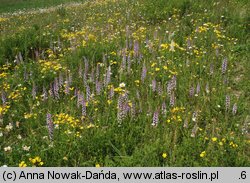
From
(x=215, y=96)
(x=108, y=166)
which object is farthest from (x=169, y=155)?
(x=215, y=96)

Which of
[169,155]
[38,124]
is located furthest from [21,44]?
[169,155]

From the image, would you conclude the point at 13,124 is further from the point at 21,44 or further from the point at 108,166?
the point at 21,44

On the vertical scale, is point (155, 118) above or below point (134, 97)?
above

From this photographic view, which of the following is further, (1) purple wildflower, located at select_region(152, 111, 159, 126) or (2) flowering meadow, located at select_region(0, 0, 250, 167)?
(1) purple wildflower, located at select_region(152, 111, 159, 126)

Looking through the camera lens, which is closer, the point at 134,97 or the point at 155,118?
the point at 155,118

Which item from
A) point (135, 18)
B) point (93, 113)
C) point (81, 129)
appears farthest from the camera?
point (135, 18)

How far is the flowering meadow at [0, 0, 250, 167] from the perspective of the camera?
16.4ft

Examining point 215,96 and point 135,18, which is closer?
point 215,96

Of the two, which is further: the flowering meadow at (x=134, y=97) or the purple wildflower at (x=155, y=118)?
the purple wildflower at (x=155, y=118)

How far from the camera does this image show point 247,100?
620 centimetres

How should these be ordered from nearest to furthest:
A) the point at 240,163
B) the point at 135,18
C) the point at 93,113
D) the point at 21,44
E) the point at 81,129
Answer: the point at 240,163 < the point at 81,129 < the point at 93,113 < the point at 21,44 < the point at 135,18

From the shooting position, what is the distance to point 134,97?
627 centimetres

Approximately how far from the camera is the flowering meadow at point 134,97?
16.4 ft

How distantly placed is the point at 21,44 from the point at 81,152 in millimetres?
5060
